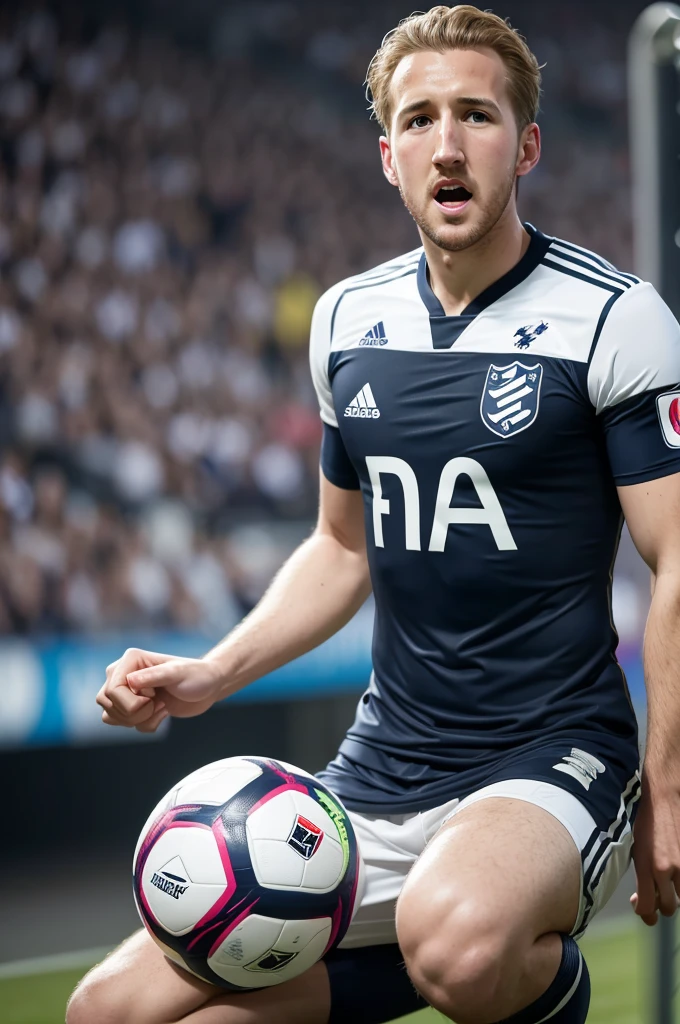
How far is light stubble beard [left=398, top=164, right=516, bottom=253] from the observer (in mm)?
2592

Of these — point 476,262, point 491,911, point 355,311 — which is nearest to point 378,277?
point 355,311

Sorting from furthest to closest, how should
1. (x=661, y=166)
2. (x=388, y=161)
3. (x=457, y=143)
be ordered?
1. (x=661, y=166)
2. (x=388, y=161)
3. (x=457, y=143)

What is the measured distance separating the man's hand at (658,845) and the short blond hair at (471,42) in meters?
1.42

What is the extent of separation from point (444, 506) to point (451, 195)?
655 mm

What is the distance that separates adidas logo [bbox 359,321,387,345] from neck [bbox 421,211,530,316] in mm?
151

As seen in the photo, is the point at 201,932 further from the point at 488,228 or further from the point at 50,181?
the point at 50,181

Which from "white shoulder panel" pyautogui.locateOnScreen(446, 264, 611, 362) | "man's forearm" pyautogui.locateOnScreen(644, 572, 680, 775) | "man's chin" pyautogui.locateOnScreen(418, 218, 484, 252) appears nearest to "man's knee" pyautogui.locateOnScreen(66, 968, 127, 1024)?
"man's forearm" pyautogui.locateOnScreen(644, 572, 680, 775)

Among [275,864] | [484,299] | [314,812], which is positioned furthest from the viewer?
[484,299]

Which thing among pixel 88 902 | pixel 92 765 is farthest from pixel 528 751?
pixel 92 765

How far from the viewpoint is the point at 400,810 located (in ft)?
8.64

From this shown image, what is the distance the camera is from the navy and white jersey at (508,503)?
2.49 m

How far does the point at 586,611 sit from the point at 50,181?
315 inches

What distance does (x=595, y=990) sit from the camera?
439cm

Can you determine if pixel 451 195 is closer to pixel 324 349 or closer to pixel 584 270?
pixel 584 270
